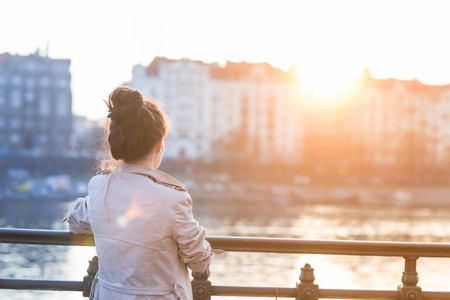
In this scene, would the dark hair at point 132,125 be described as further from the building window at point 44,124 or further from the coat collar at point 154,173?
the building window at point 44,124

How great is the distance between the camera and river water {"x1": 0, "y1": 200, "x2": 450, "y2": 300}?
19.2m

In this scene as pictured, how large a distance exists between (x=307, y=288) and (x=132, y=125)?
4.01 ft

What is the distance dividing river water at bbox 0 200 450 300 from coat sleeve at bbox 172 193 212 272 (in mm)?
1473

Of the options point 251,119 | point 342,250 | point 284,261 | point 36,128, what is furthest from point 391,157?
point 342,250

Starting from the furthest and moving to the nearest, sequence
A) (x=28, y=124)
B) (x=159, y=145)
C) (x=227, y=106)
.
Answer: (x=227, y=106) → (x=28, y=124) → (x=159, y=145)

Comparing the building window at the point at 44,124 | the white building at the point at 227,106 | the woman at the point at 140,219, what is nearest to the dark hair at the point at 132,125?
the woman at the point at 140,219

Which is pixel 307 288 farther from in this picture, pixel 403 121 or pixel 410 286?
pixel 403 121

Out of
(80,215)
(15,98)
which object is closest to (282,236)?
(80,215)

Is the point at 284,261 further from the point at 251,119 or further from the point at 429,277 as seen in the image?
the point at 251,119

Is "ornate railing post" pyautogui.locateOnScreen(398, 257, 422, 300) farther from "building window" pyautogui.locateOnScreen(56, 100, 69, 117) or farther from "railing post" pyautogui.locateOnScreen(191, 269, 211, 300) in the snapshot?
"building window" pyautogui.locateOnScreen(56, 100, 69, 117)

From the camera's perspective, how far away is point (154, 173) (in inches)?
74.8

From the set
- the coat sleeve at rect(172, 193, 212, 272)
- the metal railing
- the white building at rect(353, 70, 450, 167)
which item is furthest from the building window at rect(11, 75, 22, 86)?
the coat sleeve at rect(172, 193, 212, 272)

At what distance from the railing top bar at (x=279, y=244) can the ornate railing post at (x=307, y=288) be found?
116 mm

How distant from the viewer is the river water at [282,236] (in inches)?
757
